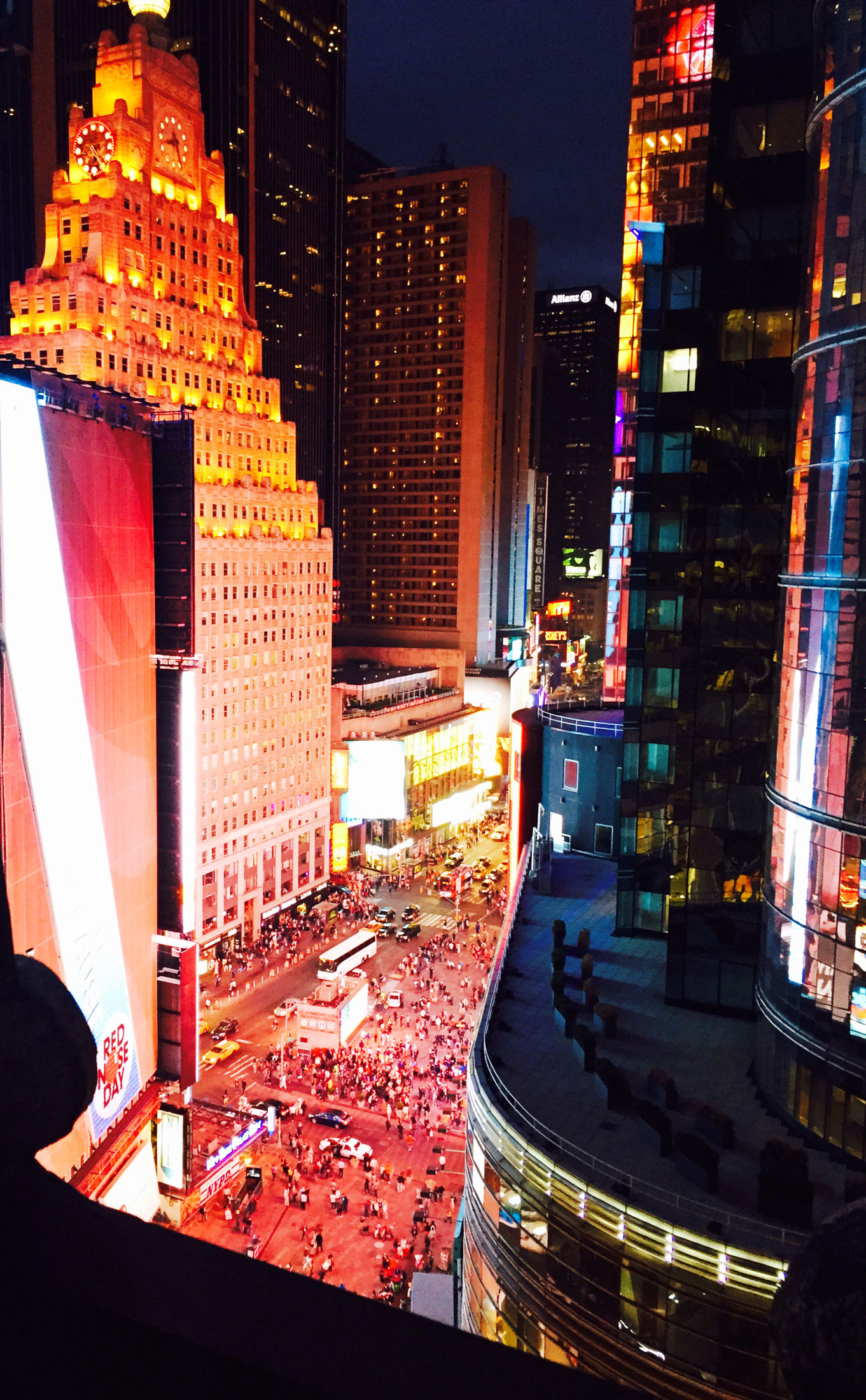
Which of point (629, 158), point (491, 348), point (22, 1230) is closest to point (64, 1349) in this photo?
point (22, 1230)

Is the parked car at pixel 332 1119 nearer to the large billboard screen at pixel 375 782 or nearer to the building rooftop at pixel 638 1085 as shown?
the building rooftop at pixel 638 1085

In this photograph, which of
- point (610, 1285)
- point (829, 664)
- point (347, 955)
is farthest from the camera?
point (347, 955)

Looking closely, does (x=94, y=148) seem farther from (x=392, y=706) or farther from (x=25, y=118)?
(x=25, y=118)

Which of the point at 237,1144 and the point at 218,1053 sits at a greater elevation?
the point at 237,1144

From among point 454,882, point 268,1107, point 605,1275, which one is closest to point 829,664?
point 605,1275

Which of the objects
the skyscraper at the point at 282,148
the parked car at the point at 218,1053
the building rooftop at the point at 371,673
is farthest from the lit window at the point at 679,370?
the skyscraper at the point at 282,148

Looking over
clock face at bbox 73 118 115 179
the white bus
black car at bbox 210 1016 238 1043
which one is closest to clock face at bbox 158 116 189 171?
clock face at bbox 73 118 115 179
